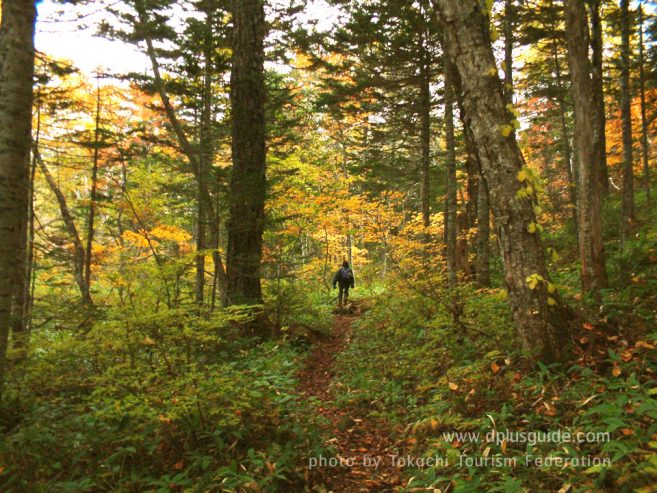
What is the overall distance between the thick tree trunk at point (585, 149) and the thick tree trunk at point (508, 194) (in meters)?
1.41

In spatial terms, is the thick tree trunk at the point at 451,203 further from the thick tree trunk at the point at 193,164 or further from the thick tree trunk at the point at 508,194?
the thick tree trunk at the point at 193,164

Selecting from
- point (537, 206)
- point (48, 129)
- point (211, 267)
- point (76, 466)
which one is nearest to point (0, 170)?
point (76, 466)

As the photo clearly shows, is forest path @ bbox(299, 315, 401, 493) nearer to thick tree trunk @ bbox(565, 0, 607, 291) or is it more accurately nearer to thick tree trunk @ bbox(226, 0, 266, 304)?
thick tree trunk @ bbox(226, 0, 266, 304)

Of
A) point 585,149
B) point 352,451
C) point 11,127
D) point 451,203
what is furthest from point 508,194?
point 11,127

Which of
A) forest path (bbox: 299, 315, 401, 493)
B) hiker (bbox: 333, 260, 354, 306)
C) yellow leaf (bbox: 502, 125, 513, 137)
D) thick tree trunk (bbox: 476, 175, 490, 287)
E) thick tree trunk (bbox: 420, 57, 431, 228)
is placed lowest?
forest path (bbox: 299, 315, 401, 493)

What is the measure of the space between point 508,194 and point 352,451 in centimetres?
325

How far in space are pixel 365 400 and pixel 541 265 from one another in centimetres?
294

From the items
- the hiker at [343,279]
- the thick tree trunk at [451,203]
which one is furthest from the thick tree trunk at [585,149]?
the hiker at [343,279]

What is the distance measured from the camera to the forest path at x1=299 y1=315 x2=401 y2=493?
3.40 m

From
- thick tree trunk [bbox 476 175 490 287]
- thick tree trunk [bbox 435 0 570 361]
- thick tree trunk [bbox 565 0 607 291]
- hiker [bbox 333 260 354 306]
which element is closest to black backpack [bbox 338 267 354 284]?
hiker [bbox 333 260 354 306]

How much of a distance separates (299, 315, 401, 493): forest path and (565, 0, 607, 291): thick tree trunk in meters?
3.48

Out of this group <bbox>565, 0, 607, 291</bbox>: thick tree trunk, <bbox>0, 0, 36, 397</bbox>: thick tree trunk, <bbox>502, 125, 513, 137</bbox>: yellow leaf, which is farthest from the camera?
<bbox>565, 0, 607, 291</bbox>: thick tree trunk

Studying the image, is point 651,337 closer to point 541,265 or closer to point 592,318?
point 592,318

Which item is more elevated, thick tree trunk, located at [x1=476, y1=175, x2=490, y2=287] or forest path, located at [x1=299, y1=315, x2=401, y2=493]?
thick tree trunk, located at [x1=476, y1=175, x2=490, y2=287]
